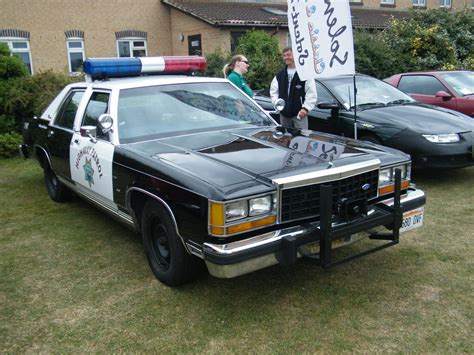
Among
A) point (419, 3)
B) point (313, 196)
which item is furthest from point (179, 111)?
point (419, 3)

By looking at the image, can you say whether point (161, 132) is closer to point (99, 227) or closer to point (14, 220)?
point (99, 227)

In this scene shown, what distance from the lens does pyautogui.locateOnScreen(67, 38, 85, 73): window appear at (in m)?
19.7

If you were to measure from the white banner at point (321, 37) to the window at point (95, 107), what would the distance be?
2282 mm

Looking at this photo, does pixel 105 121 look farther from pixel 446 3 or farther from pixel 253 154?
pixel 446 3

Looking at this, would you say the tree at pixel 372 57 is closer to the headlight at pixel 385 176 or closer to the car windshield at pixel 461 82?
the car windshield at pixel 461 82

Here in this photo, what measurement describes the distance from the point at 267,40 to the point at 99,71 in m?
11.6

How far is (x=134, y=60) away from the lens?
5070 mm

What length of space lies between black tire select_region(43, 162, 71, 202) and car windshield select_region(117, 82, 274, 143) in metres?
2.19

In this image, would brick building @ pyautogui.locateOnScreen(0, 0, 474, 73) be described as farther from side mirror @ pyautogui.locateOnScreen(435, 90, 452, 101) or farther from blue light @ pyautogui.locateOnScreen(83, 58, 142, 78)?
blue light @ pyautogui.locateOnScreen(83, 58, 142, 78)

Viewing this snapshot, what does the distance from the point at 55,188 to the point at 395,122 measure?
4.55m

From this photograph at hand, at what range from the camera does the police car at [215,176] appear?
10.00ft

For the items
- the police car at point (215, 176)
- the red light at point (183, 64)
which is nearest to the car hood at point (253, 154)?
the police car at point (215, 176)

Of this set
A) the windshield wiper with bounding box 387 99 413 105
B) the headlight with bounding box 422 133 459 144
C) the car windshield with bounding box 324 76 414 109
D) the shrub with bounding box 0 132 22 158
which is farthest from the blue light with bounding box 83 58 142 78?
the shrub with bounding box 0 132 22 158

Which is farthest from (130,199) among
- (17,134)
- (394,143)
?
(17,134)
